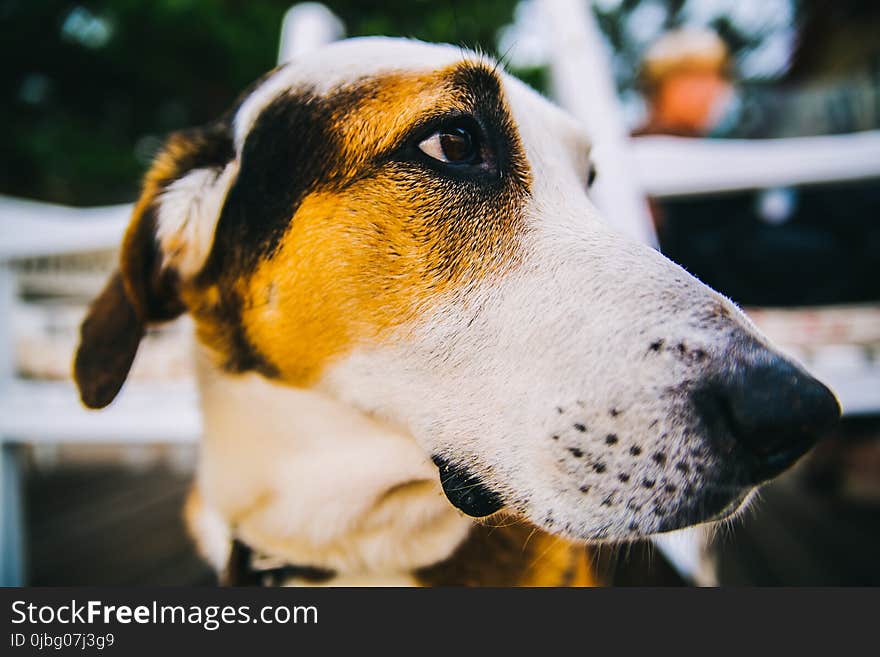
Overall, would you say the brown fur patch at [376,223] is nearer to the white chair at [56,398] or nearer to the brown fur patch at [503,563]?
the brown fur patch at [503,563]

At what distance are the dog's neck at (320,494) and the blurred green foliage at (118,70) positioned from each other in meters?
1.21

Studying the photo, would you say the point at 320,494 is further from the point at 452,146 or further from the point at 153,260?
the point at 452,146

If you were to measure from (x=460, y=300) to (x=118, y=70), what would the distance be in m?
3.71

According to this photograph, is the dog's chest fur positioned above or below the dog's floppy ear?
below

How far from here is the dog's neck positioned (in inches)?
39.3

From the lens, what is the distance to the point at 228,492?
1.08 metres

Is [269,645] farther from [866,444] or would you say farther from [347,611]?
[866,444]

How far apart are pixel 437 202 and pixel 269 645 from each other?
0.77m

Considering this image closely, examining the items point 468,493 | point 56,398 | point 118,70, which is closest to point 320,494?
point 468,493

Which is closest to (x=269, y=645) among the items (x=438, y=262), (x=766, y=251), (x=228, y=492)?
(x=228, y=492)

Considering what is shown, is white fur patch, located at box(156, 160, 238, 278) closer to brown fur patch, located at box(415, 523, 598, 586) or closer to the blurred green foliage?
brown fur patch, located at box(415, 523, 598, 586)

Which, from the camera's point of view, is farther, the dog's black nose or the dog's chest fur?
the dog's chest fur

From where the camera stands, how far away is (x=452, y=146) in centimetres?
92

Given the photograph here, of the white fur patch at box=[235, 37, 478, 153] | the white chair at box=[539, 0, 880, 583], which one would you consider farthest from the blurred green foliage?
the white fur patch at box=[235, 37, 478, 153]
